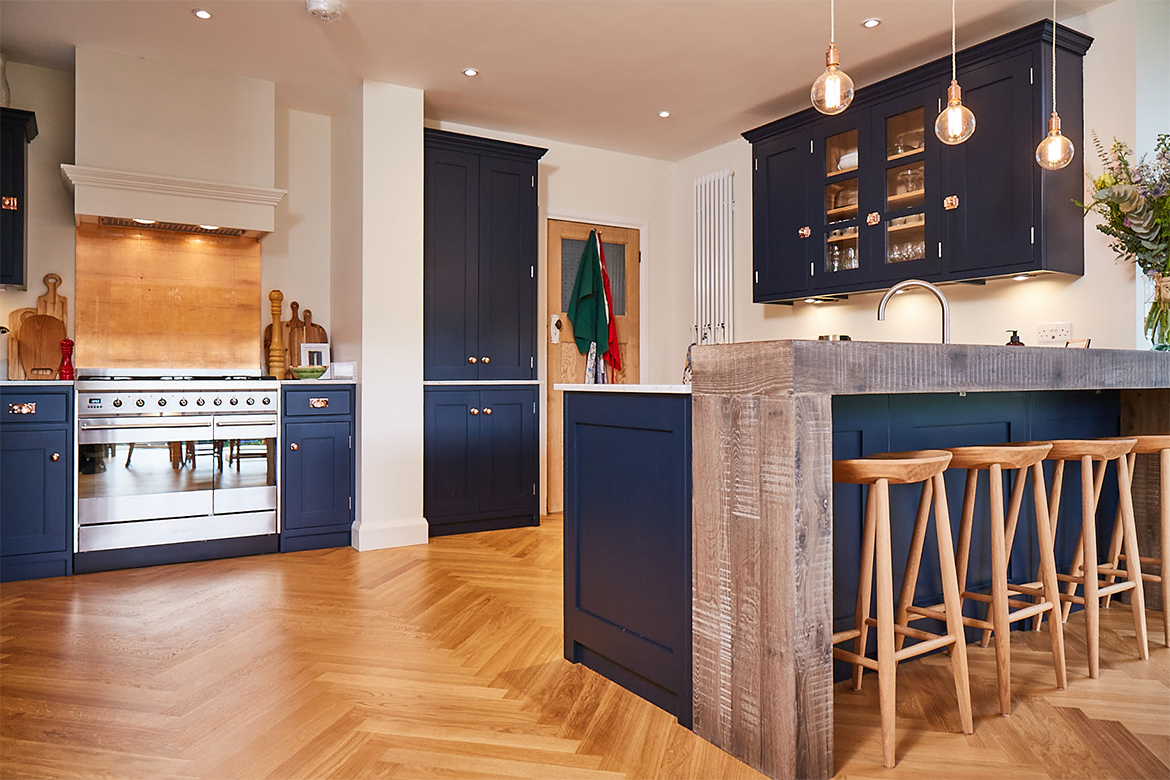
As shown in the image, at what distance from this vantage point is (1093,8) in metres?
3.46

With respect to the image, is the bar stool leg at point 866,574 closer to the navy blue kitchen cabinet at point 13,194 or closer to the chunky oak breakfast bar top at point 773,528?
the chunky oak breakfast bar top at point 773,528

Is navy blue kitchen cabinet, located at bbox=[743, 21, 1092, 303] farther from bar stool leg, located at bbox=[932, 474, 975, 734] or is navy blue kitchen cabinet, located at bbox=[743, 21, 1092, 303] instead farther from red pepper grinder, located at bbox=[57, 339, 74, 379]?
red pepper grinder, located at bbox=[57, 339, 74, 379]

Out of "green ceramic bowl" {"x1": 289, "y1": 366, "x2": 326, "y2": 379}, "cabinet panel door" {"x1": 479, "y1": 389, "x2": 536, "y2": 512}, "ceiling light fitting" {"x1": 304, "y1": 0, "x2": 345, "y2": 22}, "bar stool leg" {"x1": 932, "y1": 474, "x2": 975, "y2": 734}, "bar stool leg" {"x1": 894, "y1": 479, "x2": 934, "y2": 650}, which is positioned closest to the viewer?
"bar stool leg" {"x1": 932, "y1": 474, "x2": 975, "y2": 734}

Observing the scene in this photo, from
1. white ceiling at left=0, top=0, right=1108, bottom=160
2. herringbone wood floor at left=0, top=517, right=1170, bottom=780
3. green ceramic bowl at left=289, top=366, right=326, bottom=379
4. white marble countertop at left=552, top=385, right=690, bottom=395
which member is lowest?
herringbone wood floor at left=0, top=517, right=1170, bottom=780

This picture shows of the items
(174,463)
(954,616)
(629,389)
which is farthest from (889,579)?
(174,463)

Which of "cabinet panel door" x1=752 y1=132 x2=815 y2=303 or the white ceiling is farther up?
the white ceiling

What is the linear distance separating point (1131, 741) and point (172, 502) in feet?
13.7

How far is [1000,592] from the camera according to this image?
83.9 inches

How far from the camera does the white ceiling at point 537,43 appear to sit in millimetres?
3484

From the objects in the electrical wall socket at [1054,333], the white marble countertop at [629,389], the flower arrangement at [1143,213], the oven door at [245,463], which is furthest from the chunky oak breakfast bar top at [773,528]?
the oven door at [245,463]

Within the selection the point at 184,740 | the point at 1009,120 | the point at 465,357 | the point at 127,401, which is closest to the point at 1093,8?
the point at 1009,120

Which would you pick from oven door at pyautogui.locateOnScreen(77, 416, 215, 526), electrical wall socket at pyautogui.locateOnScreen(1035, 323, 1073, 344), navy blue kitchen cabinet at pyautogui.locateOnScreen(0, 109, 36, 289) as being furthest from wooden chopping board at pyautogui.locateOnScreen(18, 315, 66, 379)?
electrical wall socket at pyautogui.locateOnScreen(1035, 323, 1073, 344)

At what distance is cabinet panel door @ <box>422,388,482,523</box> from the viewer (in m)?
4.60

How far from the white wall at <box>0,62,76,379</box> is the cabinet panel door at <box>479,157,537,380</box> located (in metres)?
2.37
